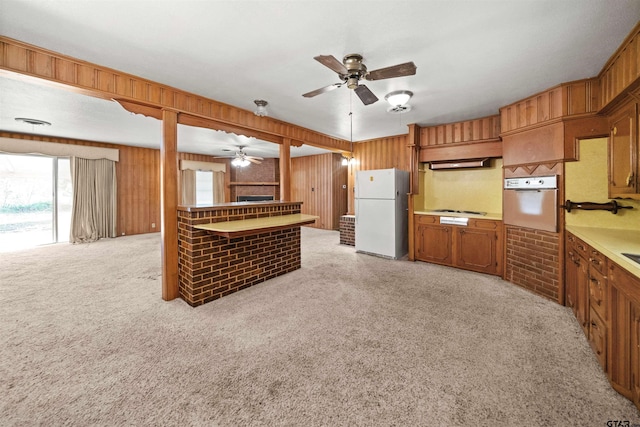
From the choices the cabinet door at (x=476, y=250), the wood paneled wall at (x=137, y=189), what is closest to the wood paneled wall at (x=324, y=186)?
the wood paneled wall at (x=137, y=189)

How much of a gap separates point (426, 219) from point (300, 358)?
3297 millimetres

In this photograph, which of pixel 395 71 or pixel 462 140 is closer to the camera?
pixel 395 71

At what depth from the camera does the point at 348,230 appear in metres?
5.59

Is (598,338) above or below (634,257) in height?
below

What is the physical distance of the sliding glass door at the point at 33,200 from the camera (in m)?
5.16

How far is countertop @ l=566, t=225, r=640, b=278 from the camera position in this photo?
1.34 meters

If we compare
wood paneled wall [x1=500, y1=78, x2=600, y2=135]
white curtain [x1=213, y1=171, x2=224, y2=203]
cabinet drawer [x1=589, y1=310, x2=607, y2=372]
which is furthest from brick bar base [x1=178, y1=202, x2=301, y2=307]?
white curtain [x1=213, y1=171, x2=224, y2=203]

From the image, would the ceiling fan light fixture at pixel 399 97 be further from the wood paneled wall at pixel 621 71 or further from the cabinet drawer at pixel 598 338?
the cabinet drawer at pixel 598 338

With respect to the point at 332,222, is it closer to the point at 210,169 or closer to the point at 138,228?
the point at 210,169

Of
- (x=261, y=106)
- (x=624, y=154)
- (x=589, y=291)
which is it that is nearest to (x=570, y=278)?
(x=589, y=291)

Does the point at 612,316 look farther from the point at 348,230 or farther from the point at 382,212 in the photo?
the point at 348,230

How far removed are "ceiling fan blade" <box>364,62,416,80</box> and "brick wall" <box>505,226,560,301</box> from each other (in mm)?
2597

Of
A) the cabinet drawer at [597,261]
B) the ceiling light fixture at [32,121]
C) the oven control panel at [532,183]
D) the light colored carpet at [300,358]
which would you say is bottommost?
the light colored carpet at [300,358]

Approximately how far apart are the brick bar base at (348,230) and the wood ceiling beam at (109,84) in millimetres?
2687
